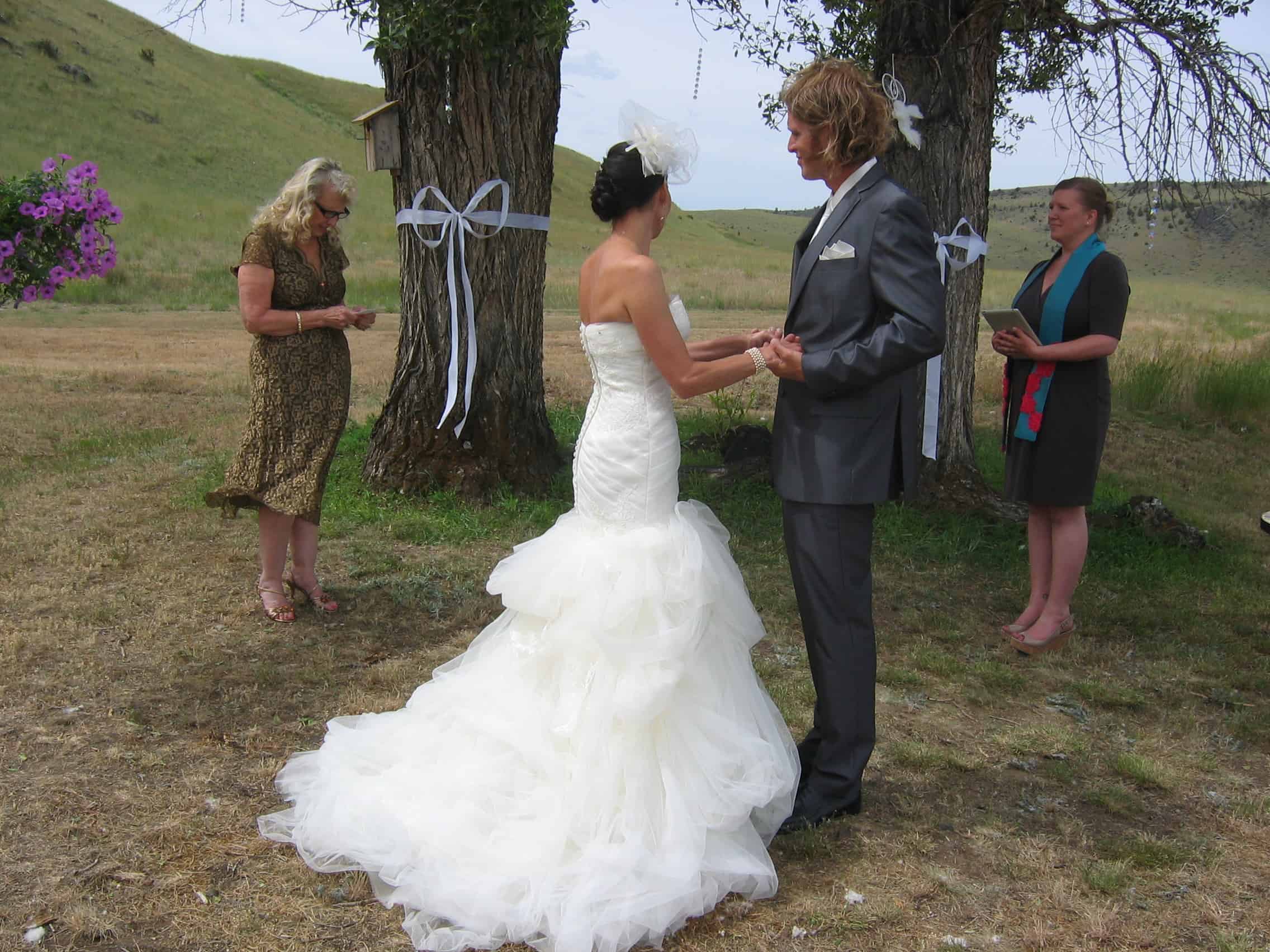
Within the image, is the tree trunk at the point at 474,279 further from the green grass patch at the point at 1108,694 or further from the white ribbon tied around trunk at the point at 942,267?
the green grass patch at the point at 1108,694

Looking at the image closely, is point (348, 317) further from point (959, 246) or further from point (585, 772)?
point (959, 246)

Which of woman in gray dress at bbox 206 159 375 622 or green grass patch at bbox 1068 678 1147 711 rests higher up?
woman in gray dress at bbox 206 159 375 622

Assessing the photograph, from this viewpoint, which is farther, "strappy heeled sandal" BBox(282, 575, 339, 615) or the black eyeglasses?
"strappy heeled sandal" BBox(282, 575, 339, 615)

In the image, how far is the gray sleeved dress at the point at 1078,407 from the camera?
504 cm

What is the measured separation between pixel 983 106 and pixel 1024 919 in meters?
5.95

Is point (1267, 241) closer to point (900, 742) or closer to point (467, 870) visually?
point (900, 742)

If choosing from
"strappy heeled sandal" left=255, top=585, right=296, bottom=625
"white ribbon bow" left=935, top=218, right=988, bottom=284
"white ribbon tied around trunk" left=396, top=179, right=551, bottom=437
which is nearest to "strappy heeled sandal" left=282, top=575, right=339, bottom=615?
"strappy heeled sandal" left=255, top=585, right=296, bottom=625

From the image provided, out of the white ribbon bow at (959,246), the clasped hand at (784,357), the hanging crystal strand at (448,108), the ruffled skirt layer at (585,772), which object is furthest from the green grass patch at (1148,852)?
the hanging crystal strand at (448,108)

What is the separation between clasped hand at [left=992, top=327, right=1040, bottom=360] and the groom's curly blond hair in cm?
208

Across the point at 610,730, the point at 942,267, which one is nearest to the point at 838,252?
the point at 610,730

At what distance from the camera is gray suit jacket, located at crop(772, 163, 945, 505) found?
3141 mm

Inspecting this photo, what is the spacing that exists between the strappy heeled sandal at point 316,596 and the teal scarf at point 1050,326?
3567mm

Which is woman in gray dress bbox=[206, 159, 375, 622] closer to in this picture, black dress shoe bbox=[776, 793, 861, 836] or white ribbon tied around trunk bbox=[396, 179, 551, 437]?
white ribbon tied around trunk bbox=[396, 179, 551, 437]

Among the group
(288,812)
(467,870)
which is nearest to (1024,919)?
(467,870)
